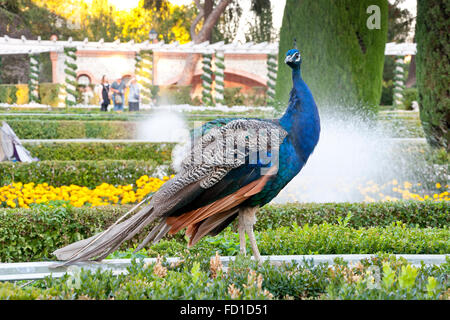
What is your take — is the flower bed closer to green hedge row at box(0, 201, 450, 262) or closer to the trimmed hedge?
green hedge row at box(0, 201, 450, 262)

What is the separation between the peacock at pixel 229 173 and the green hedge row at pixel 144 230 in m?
1.17

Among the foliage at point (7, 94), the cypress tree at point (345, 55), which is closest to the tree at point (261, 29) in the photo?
the foliage at point (7, 94)

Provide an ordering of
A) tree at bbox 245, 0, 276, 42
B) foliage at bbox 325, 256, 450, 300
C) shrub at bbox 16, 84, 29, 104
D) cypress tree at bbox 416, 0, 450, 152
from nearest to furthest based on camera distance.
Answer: foliage at bbox 325, 256, 450, 300
cypress tree at bbox 416, 0, 450, 152
shrub at bbox 16, 84, 29, 104
tree at bbox 245, 0, 276, 42

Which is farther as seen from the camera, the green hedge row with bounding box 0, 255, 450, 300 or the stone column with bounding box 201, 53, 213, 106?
the stone column with bounding box 201, 53, 213, 106

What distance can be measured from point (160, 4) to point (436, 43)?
2196 cm

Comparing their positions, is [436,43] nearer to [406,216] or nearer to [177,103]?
[406,216]

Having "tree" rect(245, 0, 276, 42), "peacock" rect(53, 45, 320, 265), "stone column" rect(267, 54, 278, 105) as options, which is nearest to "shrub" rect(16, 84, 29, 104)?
"stone column" rect(267, 54, 278, 105)

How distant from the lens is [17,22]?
30.4m

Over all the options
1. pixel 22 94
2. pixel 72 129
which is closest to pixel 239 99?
pixel 22 94

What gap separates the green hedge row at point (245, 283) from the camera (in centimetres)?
236

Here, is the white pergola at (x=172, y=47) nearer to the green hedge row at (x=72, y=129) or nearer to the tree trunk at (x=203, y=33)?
the tree trunk at (x=203, y=33)

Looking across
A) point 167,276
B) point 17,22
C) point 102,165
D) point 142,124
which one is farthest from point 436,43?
point 17,22

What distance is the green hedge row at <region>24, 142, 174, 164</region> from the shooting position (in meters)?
9.26
